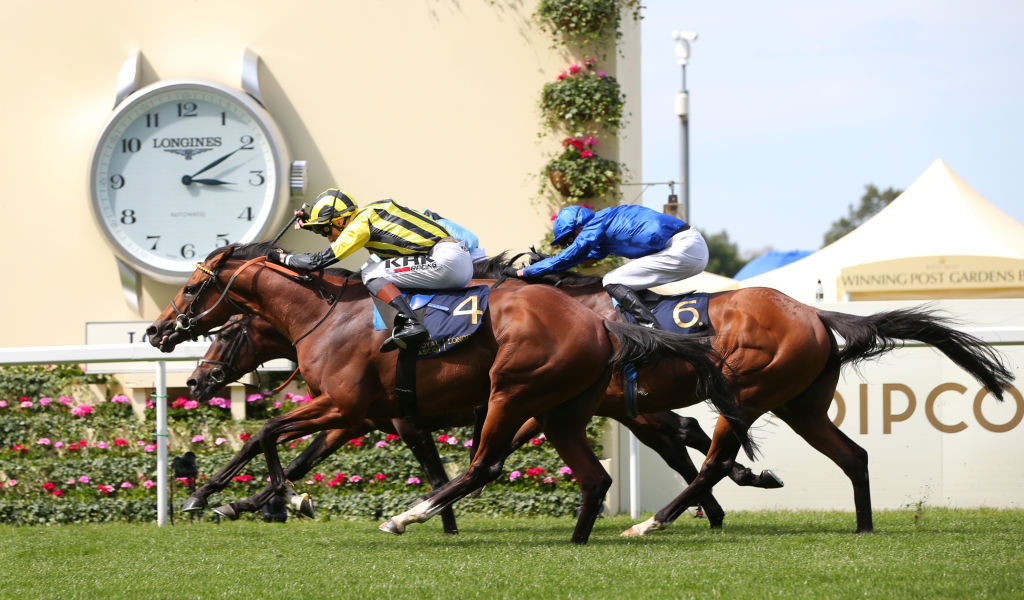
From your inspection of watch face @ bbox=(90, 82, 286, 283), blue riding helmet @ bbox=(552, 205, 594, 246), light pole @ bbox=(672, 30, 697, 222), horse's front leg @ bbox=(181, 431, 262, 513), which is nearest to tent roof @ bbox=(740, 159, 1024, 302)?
light pole @ bbox=(672, 30, 697, 222)

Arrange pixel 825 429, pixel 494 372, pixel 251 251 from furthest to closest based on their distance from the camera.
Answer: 1. pixel 251 251
2. pixel 825 429
3. pixel 494 372

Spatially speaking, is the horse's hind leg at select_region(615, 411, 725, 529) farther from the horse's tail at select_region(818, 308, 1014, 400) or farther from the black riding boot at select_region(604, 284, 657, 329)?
the horse's tail at select_region(818, 308, 1014, 400)

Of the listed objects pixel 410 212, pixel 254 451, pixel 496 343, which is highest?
pixel 410 212

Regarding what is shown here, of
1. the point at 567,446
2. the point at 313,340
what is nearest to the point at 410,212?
the point at 313,340

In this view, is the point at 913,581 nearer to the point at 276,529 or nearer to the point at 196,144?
the point at 276,529

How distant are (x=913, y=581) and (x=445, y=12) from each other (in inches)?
270

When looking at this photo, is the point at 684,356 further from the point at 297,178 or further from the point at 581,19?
the point at 297,178

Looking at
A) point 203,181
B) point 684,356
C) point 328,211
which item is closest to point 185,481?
point 328,211

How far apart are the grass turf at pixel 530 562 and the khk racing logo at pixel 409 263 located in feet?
4.41

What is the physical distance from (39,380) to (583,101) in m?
4.65

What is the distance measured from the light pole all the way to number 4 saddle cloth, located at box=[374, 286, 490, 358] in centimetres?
1294

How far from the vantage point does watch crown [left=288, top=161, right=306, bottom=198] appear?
30.9 ft

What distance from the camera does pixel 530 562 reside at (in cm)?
464

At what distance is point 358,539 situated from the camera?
5.90 metres
